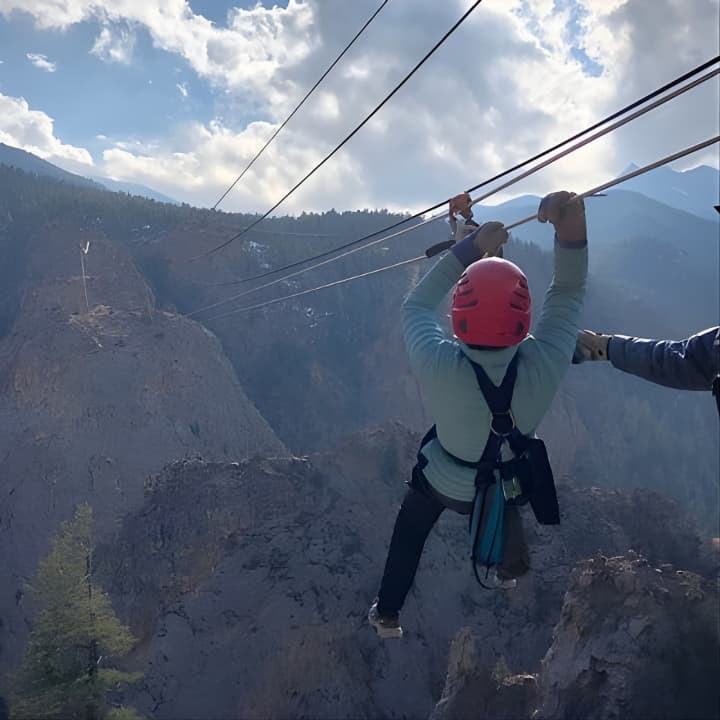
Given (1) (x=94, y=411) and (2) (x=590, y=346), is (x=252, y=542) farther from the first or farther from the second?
(2) (x=590, y=346)

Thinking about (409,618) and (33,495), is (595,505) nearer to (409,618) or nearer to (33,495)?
(409,618)

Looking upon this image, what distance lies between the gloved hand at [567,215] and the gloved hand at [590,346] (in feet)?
1.38

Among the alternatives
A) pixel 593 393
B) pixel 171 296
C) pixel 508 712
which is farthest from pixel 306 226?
pixel 508 712

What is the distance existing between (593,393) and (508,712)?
3990cm

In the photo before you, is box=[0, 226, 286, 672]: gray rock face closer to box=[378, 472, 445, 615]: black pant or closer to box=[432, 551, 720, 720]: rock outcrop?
box=[432, 551, 720, 720]: rock outcrop

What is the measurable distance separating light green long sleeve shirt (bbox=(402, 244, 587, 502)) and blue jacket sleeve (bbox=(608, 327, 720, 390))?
0.28m

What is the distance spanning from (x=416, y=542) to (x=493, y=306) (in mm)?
1405

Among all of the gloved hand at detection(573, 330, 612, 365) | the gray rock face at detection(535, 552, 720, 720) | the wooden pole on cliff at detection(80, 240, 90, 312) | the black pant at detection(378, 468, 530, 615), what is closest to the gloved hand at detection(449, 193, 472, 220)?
the gloved hand at detection(573, 330, 612, 365)

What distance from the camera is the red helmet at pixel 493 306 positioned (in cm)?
282

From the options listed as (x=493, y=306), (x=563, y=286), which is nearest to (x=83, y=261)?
(x=563, y=286)

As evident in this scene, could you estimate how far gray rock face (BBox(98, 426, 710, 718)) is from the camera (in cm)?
1603

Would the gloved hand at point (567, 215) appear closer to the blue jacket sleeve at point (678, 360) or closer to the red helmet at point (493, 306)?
the red helmet at point (493, 306)

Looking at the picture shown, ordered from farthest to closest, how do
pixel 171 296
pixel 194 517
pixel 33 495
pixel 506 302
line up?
pixel 171 296
pixel 33 495
pixel 194 517
pixel 506 302

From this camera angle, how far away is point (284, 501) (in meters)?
19.5
